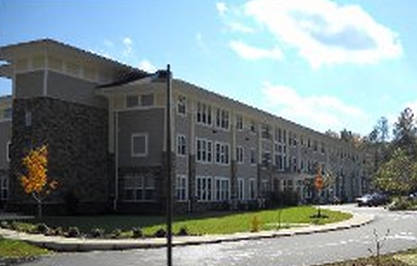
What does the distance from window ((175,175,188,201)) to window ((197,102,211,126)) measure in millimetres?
4949

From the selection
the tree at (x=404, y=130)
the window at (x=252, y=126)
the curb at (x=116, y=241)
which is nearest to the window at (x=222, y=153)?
the window at (x=252, y=126)

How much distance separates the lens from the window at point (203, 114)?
50.5 metres

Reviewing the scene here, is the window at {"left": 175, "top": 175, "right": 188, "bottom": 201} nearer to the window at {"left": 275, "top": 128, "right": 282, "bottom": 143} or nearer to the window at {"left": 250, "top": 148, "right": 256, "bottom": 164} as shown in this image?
the window at {"left": 250, "top": 148, "right": 256, "bottom": 164}

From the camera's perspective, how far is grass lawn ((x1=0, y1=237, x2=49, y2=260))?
21953 millimetres

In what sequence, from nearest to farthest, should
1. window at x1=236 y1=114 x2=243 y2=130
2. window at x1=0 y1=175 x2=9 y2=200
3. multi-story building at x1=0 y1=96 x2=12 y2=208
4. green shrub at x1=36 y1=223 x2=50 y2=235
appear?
green shrub at x1=36 y1=223 x2=50 y2=235
window at x1=0 y1=175 x2=9 y2=200
multi-story building at x1=0 y1=96 x2=12 y2=208
window at x1=236 y1=114 x2=243 y2=130

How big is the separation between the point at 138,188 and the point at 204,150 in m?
6.72

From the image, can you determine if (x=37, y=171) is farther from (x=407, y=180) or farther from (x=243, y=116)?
(x=407, y=180)

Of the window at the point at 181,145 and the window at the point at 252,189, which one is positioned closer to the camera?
the window at the point at 181,145

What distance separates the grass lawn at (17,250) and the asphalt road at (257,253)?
2.98 ft

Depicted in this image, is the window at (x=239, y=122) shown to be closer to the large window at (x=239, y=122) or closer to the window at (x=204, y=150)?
the large window at (x=239, y=122)

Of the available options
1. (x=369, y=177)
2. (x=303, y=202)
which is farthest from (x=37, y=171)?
(x=369, y=177)

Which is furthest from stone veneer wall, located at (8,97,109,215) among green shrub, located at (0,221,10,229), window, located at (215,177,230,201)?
green shrub, located at (0,221,10,229)

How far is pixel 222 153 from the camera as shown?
54562 mm

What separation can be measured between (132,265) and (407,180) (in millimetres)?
53191
